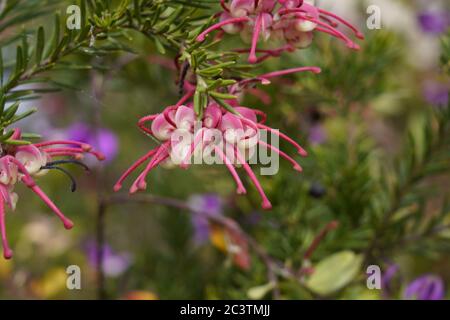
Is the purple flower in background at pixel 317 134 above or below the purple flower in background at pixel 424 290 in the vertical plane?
above

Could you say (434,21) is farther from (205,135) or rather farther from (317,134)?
(205,135)

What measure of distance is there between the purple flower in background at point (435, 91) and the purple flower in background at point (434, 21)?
88 millimetres

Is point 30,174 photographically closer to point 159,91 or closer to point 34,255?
point 159,91

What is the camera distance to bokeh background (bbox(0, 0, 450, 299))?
60 cm

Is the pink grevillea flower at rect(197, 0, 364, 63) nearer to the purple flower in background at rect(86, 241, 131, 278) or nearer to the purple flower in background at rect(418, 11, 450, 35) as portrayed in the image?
the purple flower in background at rect(86, 241, 131, 278)

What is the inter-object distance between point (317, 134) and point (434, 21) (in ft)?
0.87

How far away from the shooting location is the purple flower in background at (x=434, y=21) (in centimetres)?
92

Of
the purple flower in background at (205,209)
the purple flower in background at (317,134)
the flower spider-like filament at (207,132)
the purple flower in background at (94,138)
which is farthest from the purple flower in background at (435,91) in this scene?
the flower spider-like filament at (207,132)

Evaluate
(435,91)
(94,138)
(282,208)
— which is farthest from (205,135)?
(435,91)

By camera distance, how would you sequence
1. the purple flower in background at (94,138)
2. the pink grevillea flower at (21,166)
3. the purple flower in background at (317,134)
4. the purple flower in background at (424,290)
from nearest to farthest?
the pink grevillea flower at (21,166) < the purple flower in background at (424,290) < the purple flower in background at (317,134) < the purple flower in background at (94,138)

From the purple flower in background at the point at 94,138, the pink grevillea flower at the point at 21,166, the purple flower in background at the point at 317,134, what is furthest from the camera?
the purple flower in background at the point at 94,138

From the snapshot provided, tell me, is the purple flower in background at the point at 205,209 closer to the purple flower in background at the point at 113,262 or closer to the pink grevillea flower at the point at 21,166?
the purple flower in background at the point at 113,262

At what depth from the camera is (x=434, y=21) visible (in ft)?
3.03

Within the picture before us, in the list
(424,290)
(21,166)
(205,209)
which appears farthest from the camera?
(205,209)
